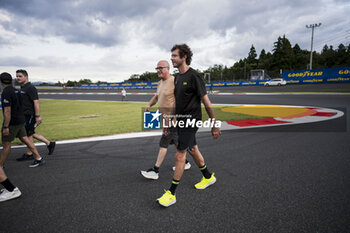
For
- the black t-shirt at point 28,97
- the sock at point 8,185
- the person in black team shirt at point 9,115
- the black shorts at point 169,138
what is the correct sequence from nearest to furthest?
the sock at point 8,185, the person in black team shirt at point 9,115, the black shorts at point 169,138, the black t-shirt at point 28,97

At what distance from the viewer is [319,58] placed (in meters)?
73.6

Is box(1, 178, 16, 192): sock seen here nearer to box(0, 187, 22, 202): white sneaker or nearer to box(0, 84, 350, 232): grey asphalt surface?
box(0, 187, 22, 202): white sneaker

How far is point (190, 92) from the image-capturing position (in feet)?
7.94

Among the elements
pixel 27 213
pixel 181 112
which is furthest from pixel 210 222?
pixel 27 213

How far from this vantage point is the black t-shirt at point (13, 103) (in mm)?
2982

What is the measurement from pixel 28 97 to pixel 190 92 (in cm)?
Answer: 358

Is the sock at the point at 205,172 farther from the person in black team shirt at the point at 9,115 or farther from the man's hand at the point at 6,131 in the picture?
the man's hand at the point at 6,131

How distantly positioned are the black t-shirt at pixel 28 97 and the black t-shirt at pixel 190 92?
10.8ft

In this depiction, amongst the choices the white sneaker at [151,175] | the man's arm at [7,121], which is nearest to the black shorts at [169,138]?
the white sneaker at [151,175]

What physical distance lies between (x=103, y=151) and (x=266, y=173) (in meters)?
3.53

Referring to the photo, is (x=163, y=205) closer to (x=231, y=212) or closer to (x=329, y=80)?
(x=231, y=212)

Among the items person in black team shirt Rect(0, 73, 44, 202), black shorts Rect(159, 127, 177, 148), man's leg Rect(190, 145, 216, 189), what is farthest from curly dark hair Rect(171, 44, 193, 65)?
person in black team shirt Rect(0, 73, 44, 202)

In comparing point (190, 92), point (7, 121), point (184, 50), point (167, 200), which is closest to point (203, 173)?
point (167, 200)

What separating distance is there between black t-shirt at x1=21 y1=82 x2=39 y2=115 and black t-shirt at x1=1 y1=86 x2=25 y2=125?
633 millimetres
